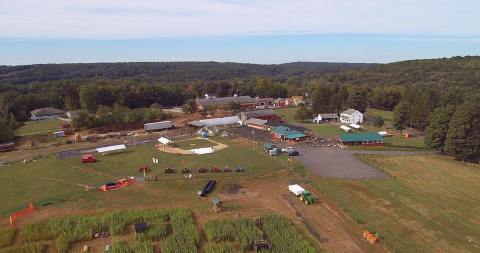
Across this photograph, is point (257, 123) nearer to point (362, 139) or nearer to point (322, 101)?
point (322, 101)

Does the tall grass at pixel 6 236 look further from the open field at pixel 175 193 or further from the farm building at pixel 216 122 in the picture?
the farm building at pixel 216 122

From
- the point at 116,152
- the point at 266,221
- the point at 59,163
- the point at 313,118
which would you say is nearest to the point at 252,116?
the point at 313,118

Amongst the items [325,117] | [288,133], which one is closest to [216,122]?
[288,133]

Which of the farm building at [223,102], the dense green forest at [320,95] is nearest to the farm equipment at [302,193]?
the dense green forest at [320,95]

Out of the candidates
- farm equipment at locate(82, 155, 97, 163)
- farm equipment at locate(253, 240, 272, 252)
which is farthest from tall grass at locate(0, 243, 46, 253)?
farm equipment at locate(82, 155, 97, 163)

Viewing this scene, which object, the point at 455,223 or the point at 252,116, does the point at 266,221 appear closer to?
the point at 455,223

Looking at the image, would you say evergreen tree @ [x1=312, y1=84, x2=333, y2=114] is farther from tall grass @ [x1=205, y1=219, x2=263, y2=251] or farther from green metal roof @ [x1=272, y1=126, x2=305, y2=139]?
tall grass @ [x1=205, y1=219, x2=263, y2=251]
